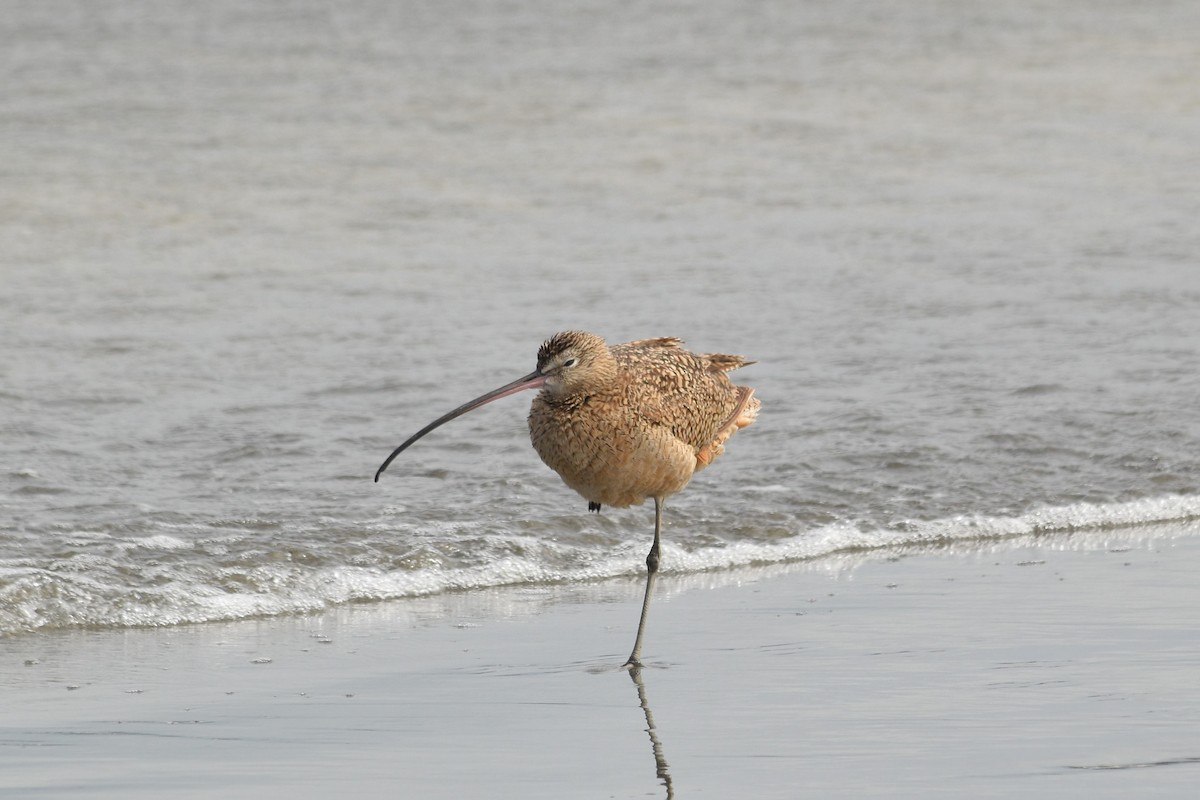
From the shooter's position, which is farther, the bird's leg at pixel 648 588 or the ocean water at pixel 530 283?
the ocean water at pixel 530 283

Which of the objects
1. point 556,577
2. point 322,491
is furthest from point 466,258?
point 556,577

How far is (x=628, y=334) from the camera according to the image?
1023cm

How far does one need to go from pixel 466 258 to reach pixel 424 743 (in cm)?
707

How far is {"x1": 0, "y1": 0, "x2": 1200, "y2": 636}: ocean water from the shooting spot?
7.12 m

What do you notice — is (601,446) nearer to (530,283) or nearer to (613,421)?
(613,421)

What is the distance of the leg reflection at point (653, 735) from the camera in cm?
450

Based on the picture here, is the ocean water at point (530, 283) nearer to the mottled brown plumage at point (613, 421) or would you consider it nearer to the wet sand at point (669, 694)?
the wet sand at point (669, 694)

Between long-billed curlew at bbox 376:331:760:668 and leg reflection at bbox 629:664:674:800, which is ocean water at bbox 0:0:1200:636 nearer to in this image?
long-billed curlew at bbox 376:331:760:668

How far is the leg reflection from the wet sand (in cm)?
2

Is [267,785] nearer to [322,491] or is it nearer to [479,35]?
[322,491]

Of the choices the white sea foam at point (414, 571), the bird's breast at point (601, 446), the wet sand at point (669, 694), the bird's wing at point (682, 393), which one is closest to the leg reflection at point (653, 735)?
the wet sand at point (669, 694)

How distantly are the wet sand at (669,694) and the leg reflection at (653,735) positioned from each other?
2cm

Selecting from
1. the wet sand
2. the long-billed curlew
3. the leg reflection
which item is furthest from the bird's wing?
the leg reflection

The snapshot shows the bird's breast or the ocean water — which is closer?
the bird's breast
